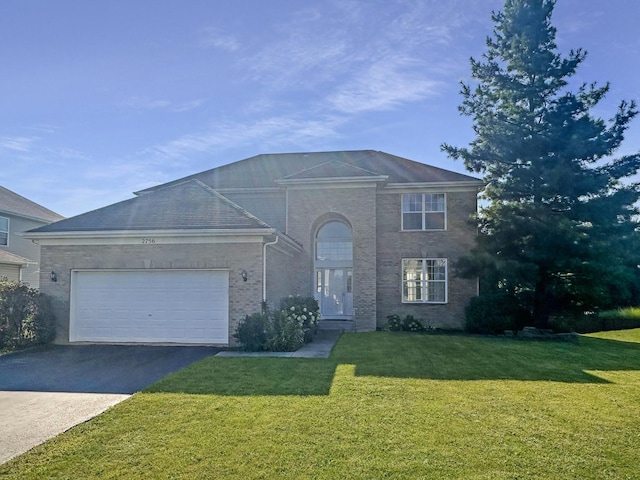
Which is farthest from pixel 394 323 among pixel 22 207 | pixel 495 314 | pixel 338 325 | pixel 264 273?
pixel 22 207

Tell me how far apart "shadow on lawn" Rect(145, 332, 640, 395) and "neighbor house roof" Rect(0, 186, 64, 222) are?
2100 cm

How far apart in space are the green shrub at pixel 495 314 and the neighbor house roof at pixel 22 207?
24.1 metres

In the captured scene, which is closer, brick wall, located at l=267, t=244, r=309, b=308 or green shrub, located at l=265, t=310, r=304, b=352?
green shrub, located at l=265, t=310, r=304, b=352

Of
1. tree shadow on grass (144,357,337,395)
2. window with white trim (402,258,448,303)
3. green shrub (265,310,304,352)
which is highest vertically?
window with white trim (402,258,448,303)

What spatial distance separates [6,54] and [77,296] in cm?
675

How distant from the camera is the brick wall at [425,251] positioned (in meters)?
19.7

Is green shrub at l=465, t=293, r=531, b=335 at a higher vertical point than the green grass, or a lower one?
higher

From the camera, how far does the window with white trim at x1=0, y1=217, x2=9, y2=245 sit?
2523 centimetres

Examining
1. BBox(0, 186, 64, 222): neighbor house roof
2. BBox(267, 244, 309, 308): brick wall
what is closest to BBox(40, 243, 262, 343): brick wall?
BBox(267, 244, 309, 308): brick wall

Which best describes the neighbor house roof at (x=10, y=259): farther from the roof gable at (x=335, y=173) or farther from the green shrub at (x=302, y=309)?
the green shrub at (x=302, y=309)

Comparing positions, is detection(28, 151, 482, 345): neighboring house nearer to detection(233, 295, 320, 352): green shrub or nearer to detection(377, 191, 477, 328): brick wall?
detection(377, 191, 477, 328): brick wall

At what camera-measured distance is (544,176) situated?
17.1 meters

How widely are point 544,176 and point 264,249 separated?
10.6 meters

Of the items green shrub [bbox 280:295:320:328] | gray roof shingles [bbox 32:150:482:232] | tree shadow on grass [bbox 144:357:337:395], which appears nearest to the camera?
tree shadow on grass [bbox 144:357:337:395]
